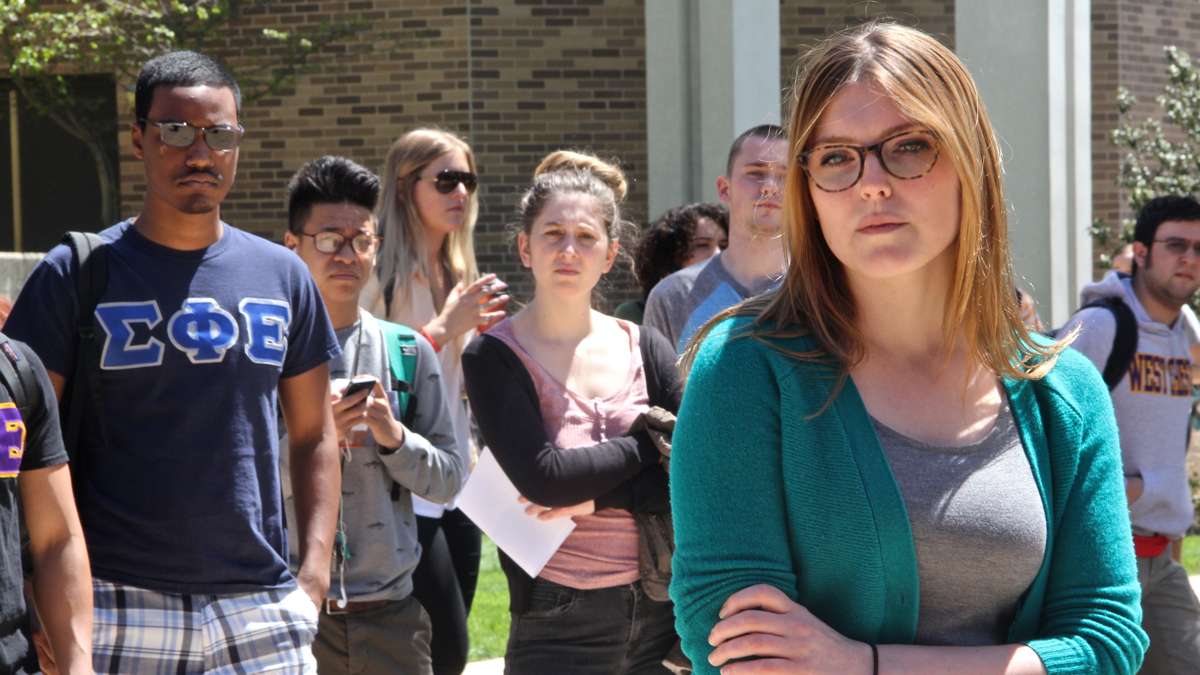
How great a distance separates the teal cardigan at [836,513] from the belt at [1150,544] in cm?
401

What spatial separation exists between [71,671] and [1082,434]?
6.76 feet

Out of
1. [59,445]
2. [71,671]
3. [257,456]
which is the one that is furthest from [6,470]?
[257,456]

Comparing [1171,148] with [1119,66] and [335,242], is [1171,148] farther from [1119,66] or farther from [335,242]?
[335,242]

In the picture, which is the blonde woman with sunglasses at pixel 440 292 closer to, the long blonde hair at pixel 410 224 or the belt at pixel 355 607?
the long blonde hair at pixel 410 224

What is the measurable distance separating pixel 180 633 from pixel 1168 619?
412 cm

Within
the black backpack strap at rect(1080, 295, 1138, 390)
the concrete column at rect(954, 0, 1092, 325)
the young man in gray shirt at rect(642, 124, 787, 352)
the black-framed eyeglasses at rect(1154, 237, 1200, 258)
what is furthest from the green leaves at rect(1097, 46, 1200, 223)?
the young man in gray shirt at rect(642, 124, 787, 352)

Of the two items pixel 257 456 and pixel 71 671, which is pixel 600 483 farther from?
pixel 71 671

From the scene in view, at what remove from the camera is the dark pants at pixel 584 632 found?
4168 millimetres

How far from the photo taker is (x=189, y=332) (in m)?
3.46

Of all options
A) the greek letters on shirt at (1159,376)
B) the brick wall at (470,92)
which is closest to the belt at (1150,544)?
the greek letters on shirt at (1159,376)

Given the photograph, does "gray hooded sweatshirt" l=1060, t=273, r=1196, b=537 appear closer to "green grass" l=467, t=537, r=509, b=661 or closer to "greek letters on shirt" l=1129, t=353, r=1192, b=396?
"greek letters on shirt" l=1129, t=353, r=1192, b=396

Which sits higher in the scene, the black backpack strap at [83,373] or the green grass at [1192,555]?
the black backpack strap at [83,373]

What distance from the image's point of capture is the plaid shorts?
3.41 m

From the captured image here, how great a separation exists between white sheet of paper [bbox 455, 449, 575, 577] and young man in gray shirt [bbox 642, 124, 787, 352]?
786mm
